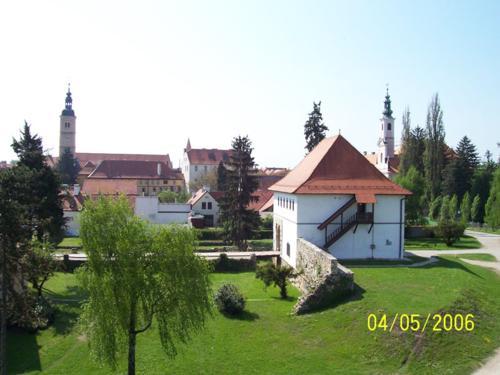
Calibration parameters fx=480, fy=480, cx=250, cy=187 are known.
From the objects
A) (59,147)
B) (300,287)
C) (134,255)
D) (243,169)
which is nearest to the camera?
(134,255)

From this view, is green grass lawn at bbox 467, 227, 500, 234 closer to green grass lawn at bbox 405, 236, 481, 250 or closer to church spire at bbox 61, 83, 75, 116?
green grass lawn at bbox 405, 236, 481, 250

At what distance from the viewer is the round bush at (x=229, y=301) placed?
20.2 metres

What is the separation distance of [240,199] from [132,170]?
5430 cm

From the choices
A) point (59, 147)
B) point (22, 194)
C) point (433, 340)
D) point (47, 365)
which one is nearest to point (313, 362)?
point (433, 340)

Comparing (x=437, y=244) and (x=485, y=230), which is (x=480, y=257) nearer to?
(x=437, y=244)

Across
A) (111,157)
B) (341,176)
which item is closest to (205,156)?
(111,157)

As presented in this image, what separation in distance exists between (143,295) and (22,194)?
237 inches

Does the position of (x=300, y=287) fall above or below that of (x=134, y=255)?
below

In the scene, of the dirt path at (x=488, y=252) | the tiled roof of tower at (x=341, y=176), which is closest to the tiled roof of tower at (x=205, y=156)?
the dirt path at (x=488, y=252)

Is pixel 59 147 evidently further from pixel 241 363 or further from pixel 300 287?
pixel 241 363

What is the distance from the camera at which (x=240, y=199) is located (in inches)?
1640

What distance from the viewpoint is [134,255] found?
14.2m

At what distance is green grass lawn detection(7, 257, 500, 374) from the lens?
15.1 m

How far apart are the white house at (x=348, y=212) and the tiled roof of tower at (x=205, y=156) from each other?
254ft
